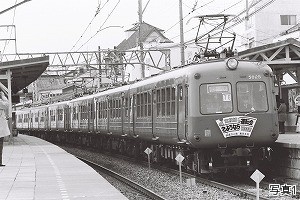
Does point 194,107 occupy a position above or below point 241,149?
above

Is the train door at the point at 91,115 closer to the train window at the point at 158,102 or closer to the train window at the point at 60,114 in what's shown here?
the train window at the point at 60,114

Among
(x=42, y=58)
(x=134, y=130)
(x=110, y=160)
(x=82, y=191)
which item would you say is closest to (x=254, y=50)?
(x=134, y=130)

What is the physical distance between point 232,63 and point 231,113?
120 cm

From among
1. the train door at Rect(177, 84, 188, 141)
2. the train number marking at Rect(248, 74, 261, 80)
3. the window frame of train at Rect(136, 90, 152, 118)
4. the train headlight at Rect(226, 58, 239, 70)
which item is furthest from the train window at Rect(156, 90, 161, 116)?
the train number marking at Rect(248, 74, 261, 80)

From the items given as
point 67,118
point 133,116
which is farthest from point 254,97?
point 67,118

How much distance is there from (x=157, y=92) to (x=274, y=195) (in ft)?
23.8

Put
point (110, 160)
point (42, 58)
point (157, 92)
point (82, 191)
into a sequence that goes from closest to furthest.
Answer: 1. point (82, 191)
2. point (157, 92)
3. point (110, 160)
4. point (42, 58)

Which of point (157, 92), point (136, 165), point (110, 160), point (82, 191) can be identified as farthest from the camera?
point (110, 160)

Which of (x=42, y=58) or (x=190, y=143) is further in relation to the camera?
(x=42, y=58)

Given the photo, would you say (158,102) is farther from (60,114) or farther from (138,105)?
(60,114)

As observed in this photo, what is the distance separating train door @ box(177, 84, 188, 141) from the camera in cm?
1628

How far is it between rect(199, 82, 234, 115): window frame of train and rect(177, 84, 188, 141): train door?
1.69ft

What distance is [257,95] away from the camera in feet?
52.5

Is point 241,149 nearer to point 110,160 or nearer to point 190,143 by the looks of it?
point 190,143
